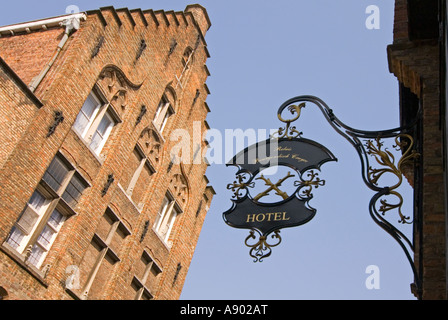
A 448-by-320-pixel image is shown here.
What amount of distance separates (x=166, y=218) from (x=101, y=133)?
14.7 feet

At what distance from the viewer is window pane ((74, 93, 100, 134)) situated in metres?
13.9

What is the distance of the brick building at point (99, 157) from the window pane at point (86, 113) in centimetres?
3

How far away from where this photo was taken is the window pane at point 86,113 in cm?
1388

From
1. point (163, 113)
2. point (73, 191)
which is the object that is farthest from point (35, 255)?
point (163, 113)

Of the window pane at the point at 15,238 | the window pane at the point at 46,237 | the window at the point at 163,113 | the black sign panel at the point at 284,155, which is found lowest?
the black sign panel at the point at 284,155

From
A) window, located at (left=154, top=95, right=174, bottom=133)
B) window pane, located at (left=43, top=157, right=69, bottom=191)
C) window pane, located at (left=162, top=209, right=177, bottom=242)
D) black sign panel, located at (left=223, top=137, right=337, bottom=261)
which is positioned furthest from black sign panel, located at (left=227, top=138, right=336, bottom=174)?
window pane, located at (left=162, top=209, right=177, bottom=242)

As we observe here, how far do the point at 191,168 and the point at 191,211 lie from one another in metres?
1.70

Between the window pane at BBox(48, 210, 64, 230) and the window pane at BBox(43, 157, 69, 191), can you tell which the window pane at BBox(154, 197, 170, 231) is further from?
the window pane at BBox(43, 157, 69, 191)

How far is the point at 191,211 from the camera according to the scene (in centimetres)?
1905

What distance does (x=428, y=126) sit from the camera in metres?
5.69

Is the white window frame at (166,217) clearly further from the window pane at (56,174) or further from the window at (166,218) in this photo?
the window pane at (56,174)

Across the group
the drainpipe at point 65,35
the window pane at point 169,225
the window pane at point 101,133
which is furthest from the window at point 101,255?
the drainpipe at point 65,35
